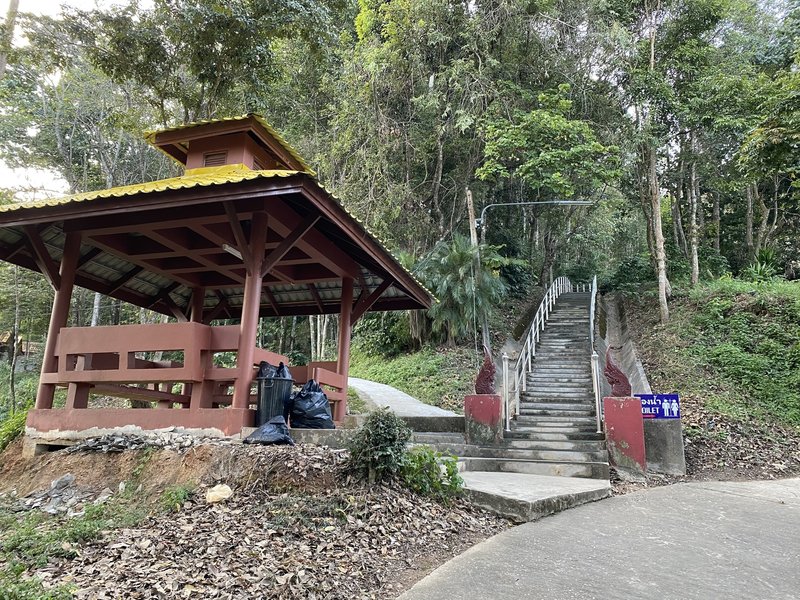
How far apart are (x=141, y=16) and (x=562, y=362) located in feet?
40.4

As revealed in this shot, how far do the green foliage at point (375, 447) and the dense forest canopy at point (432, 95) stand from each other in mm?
9480

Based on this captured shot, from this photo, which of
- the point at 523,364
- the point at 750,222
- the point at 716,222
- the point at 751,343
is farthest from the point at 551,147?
the point at 716,222

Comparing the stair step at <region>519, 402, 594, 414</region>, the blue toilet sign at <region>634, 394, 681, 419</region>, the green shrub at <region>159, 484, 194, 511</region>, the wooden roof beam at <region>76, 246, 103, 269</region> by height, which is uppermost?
the wooden roof beam at <region>76, 246, 103, 269</region>

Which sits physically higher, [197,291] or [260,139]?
[260,139]

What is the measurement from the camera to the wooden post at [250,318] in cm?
545

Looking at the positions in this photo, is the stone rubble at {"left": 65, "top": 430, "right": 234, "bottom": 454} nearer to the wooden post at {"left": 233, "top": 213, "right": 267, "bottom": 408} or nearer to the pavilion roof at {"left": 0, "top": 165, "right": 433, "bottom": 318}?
the wooden post at {"left": 233, "top": 213, "right": 267, "bottom": 408}

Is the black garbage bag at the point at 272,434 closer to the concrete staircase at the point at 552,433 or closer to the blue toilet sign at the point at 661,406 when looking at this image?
the concrete staircase at the point at 552,433

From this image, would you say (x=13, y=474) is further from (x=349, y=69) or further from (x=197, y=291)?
(x=349, y=69)

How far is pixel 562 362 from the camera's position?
12.3 meters

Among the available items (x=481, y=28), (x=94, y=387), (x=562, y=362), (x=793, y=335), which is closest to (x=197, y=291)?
(x=94, y=387)

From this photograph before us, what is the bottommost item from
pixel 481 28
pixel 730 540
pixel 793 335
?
pixel 730 540

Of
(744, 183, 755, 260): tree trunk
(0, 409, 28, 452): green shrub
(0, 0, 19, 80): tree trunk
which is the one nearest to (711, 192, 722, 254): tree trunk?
(744, 183, 755, 260): tree trunk

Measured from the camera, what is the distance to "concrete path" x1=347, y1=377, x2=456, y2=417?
10595 mm

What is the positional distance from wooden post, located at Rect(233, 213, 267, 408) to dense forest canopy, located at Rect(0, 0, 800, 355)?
22.3ft
